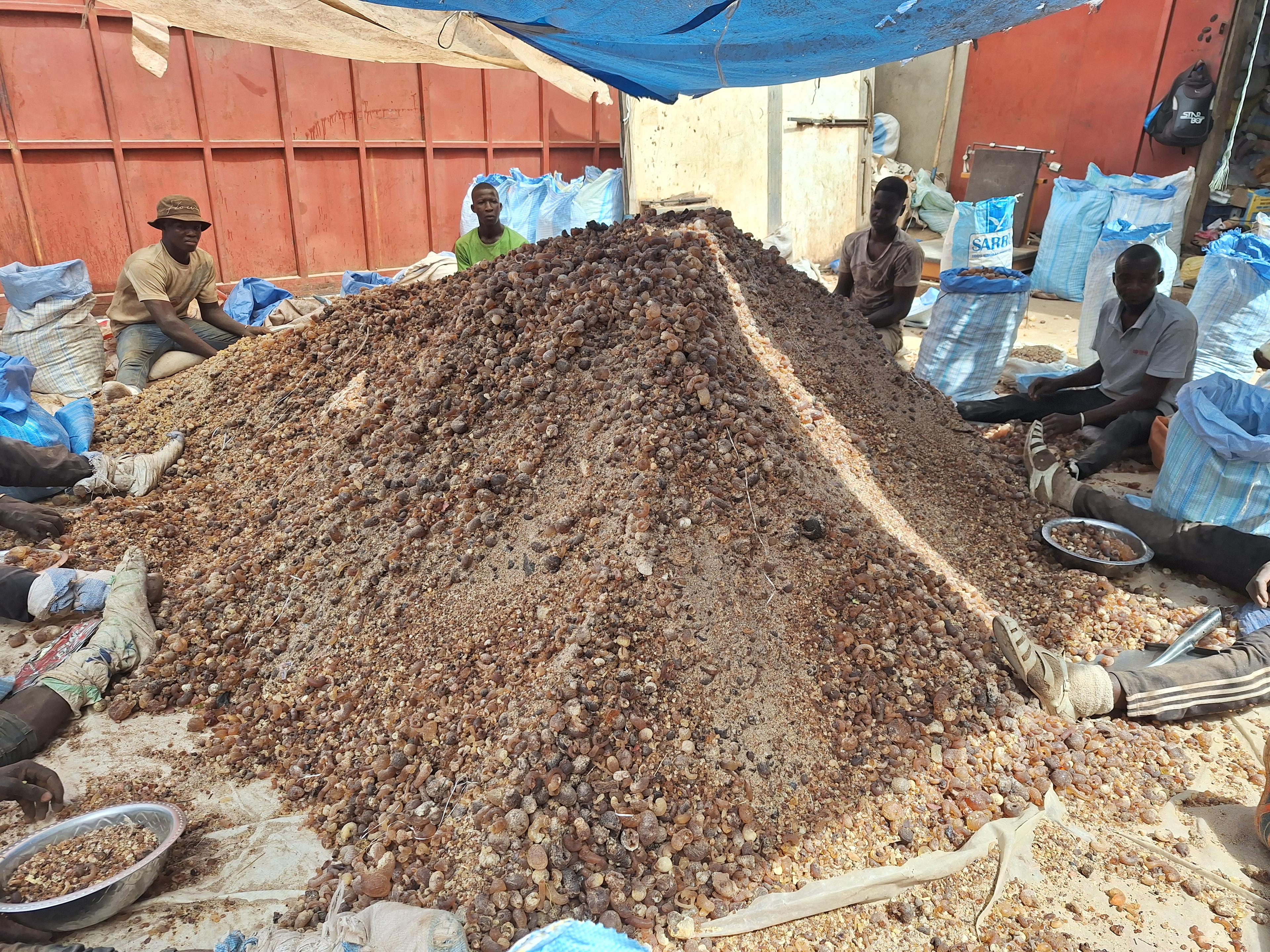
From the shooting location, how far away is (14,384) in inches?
154

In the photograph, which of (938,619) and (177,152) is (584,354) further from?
(177,152)

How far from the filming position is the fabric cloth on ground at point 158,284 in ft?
15.6

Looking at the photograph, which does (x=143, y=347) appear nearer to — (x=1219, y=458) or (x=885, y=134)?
(x=1219, y=458)

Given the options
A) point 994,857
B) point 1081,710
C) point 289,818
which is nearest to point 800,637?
point 994,857

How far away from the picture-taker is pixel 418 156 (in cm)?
768

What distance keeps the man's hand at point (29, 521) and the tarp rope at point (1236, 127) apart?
9094 millimetres

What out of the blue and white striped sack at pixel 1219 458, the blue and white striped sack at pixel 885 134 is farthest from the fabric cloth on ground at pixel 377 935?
the blue and white striped sack at pixel 885 134

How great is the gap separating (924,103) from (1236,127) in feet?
12.8

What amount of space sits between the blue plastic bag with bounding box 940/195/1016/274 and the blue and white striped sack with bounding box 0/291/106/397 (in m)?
6.04

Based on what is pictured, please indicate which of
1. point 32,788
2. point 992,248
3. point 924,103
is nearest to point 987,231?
point 992,248

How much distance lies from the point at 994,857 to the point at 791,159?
7085 mm

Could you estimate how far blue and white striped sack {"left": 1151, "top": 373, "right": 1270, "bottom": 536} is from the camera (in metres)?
3.19

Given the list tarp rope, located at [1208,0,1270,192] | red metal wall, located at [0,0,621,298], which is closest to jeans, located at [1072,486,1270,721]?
tarp rope, located at [1208,0,1270,192]

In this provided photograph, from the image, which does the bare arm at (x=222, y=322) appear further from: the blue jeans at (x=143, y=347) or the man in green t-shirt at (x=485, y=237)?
the man in green t-shirt at (x=485, y=237)
